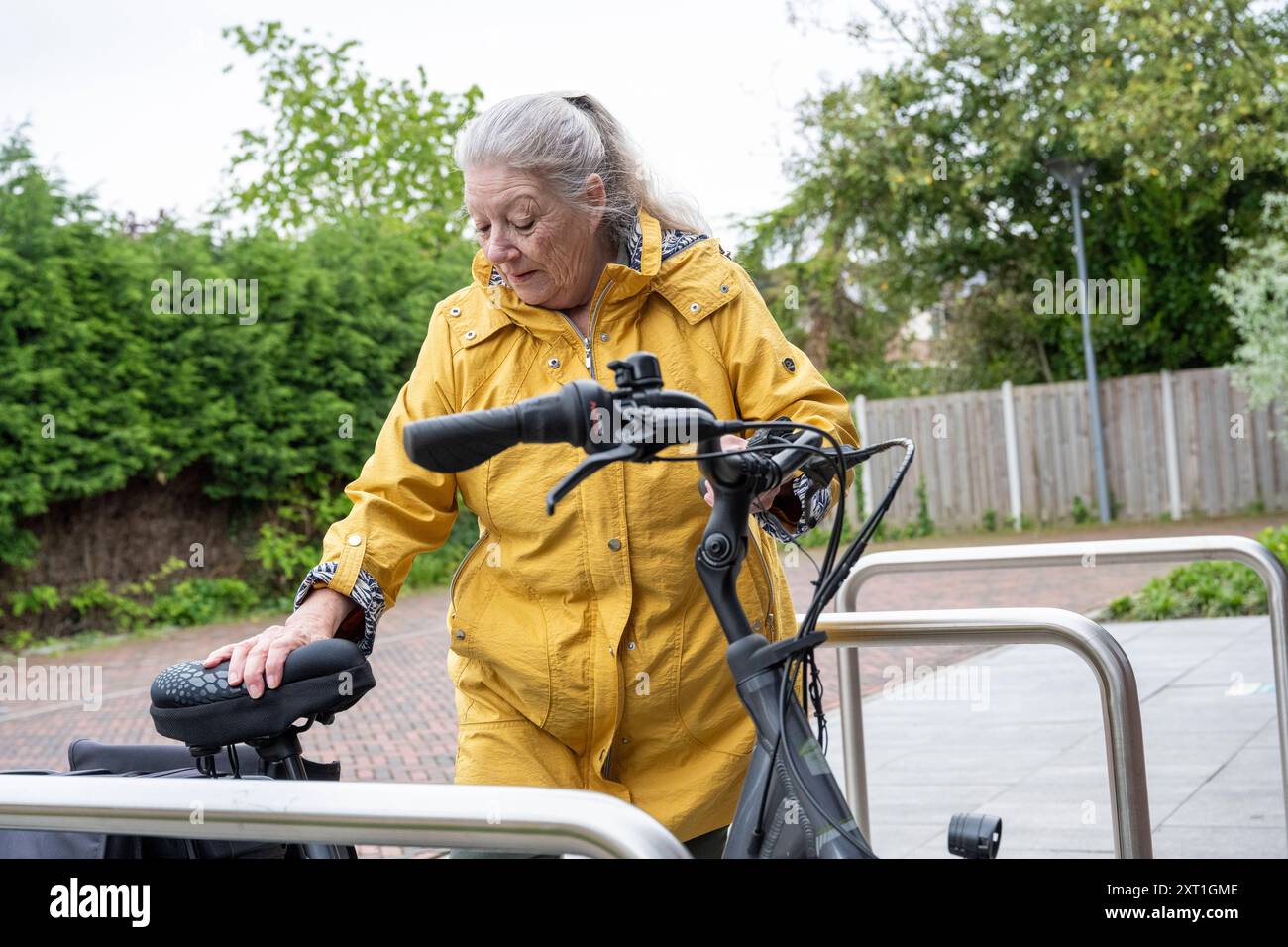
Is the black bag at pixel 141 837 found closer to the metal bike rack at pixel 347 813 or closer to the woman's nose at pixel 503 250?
the metal bike rack at pixel 347 813

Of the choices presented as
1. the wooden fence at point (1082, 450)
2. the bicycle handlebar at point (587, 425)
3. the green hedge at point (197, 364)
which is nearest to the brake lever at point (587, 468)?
the bicycle handlebar at point (587, 425)

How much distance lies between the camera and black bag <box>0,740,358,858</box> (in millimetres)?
1746

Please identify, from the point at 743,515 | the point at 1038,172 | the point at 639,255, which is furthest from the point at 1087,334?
the point at 743,515

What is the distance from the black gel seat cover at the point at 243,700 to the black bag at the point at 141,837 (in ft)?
0.22

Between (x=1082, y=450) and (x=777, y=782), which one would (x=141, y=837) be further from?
(x=1082, y=450)

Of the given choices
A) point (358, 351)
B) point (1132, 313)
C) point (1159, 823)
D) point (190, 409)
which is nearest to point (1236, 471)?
point (1132, 313)

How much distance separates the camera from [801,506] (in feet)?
5.98

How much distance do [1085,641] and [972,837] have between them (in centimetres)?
86

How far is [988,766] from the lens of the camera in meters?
6.03

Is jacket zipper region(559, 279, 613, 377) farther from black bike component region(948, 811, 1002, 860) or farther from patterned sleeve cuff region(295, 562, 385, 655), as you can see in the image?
black bike component region(948, 811, 1002, 860)

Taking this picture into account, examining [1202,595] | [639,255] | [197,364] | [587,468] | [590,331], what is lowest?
[1202,595]

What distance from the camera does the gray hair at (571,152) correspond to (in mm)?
2045

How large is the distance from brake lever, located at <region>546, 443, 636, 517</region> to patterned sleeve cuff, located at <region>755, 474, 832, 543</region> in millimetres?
446

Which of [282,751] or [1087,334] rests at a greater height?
[1087,334]
